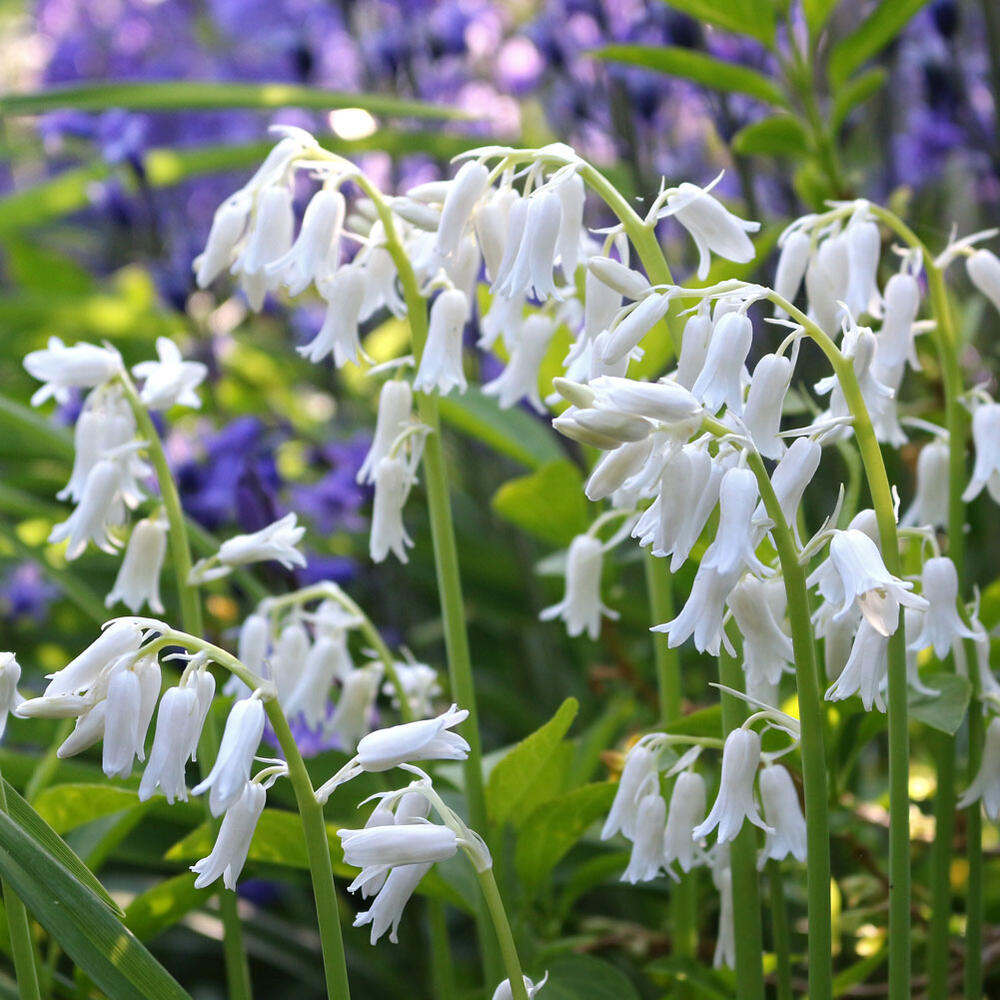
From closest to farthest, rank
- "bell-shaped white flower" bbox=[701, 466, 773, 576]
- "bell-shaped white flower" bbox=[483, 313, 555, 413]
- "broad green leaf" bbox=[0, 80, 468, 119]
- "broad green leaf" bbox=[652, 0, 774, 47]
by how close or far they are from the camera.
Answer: "bell-shaped white flower" bbox=[701, 466, 773, 576], "bell-shaped white flower" bbox=[483, 313, 555, 413], "broad green leaf" bbox=[652, 0, 774, 47], "broad green leaf" bbox=[0, 80, 468, 119]

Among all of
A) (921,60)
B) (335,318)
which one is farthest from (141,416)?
(921,60)

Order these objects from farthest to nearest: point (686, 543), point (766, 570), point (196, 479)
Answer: point (196, 479) < point (766, 570) < point (686, 543)

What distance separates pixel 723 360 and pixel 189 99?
1.25 metres

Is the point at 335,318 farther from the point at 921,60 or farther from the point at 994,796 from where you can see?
the point at 921,60

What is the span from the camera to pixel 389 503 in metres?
1.18

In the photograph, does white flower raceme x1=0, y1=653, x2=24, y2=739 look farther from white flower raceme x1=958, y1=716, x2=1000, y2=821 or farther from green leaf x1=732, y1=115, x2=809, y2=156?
green leaf x1=732, y1=115, x2=809, y2=156

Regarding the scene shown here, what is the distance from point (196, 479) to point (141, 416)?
3.04 feet

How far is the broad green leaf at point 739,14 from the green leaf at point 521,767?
33.4 inches

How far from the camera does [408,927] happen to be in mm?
1824

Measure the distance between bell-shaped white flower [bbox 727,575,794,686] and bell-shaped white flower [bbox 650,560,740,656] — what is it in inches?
2.1

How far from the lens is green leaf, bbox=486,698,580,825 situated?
110 cm

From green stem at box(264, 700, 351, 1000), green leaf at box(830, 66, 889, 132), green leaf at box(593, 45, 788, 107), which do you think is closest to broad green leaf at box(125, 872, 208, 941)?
green stem at box(264, 700, 351, 1000)

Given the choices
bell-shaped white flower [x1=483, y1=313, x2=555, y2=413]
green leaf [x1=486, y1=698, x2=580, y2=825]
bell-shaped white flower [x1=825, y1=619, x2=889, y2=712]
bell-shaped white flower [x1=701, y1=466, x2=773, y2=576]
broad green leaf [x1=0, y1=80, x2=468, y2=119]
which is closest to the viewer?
bell-shaped white flower [x1=701, y1=466, x2=773, y2=576]

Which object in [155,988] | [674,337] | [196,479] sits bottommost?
[196,479]
